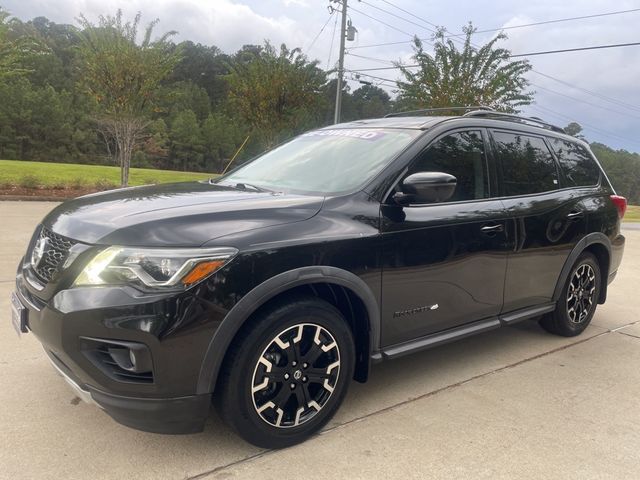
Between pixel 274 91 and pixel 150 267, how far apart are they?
1592cm

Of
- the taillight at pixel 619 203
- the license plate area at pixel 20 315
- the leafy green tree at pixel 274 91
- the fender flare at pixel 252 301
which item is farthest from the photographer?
the leafy green tree at pixel 274 91

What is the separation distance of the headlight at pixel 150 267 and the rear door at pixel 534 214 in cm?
233

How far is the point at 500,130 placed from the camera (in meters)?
3.92

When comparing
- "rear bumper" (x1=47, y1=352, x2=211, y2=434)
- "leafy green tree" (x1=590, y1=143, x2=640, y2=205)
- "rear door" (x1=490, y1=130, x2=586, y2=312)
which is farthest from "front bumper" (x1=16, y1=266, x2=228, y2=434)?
"leafy green tree" (x1=590, y1=143, x2=640, y2=205)

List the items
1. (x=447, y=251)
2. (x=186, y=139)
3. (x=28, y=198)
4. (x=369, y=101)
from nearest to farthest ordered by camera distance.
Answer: (x=447, y=251)
(x=28, y=198)
(x=369, y=101)
(x=186, y=139)

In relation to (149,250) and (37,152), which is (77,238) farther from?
(37,152)

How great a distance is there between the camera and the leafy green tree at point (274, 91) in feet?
57.3

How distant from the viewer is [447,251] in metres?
3.29

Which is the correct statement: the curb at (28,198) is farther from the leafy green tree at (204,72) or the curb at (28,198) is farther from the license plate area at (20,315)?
the leafy green tree at (204,72)

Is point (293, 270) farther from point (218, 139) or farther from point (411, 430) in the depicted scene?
point (218, 139)

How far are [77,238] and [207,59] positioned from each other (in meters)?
79.8

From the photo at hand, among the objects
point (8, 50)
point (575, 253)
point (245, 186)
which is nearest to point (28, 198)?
point (8, 50)

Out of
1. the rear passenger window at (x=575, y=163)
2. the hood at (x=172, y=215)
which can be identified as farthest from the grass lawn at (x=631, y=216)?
the hood at (x=172, y=215)

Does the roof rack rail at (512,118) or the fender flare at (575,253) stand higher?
the roof rack rail at (512,118)
